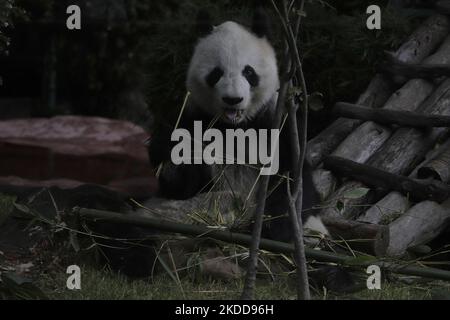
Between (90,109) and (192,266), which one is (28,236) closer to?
(192,266)

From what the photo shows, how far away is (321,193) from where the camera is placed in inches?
195

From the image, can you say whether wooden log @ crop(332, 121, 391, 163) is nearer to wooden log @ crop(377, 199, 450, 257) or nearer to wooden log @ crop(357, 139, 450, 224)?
wooden log @ crop(357, 139, 450, 224)

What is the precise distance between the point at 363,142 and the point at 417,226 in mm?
773

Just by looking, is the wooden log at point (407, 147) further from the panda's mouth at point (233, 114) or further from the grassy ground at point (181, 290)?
the grassy ground at point (181, 290)

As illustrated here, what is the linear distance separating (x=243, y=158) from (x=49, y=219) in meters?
1.18

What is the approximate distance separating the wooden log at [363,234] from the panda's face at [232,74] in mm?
858

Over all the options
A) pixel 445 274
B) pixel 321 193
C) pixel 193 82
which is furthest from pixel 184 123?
pixel 445 274

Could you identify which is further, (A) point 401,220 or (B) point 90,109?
(B) point 90,109

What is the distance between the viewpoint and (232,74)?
4.61 meters

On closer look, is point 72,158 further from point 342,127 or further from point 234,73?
point 234,73

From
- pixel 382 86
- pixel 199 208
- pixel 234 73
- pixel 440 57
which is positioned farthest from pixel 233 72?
pixel 440 57

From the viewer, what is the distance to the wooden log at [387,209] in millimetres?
4699

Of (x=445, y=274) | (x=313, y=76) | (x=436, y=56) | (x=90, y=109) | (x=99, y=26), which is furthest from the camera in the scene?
(x=90, y=109)

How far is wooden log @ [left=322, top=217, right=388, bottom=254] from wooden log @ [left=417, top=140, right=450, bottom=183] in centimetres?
70
